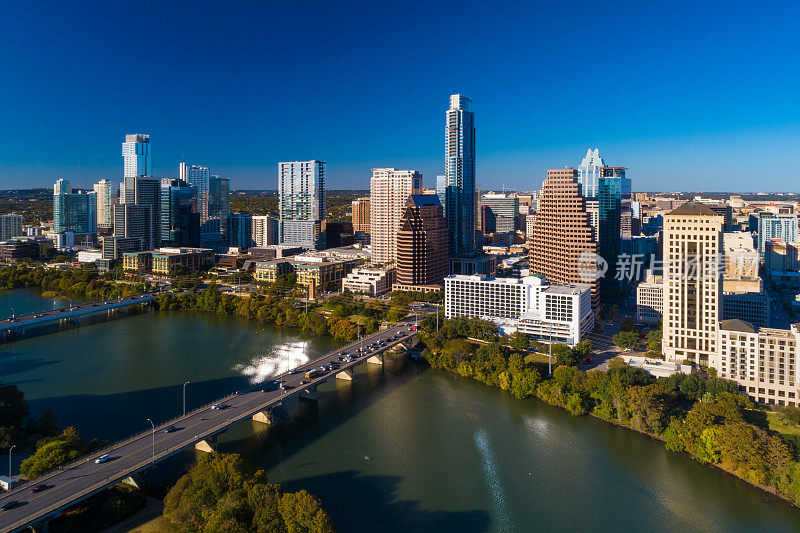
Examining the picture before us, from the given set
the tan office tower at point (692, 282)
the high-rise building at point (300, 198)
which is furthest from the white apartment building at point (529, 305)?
the high-rise building at point (300, 198)

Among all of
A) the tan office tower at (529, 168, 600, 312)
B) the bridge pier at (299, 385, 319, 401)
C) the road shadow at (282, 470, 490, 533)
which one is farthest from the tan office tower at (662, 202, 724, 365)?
the bridge pier at (299, 385, 319, 401)

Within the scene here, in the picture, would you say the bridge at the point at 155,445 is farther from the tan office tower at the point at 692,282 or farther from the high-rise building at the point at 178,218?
the high-rise building at the point at 178,218

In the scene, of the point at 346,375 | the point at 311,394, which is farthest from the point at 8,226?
the point at 311,394

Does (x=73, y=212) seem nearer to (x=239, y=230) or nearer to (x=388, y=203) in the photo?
(x=239, y=230)

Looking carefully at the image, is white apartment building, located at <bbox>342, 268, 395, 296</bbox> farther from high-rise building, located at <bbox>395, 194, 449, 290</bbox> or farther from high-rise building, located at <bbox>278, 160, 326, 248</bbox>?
high-rise building, located at <bbox>278, 160, 326, 248</bbox>

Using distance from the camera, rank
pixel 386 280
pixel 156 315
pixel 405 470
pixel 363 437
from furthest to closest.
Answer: pixel 386 280 → pixel 156 315 → pixel 363 437 → pixel 405 470

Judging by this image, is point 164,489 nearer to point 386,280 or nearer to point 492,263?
point 386,280

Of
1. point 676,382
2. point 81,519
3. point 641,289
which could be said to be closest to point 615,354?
point 676,382
